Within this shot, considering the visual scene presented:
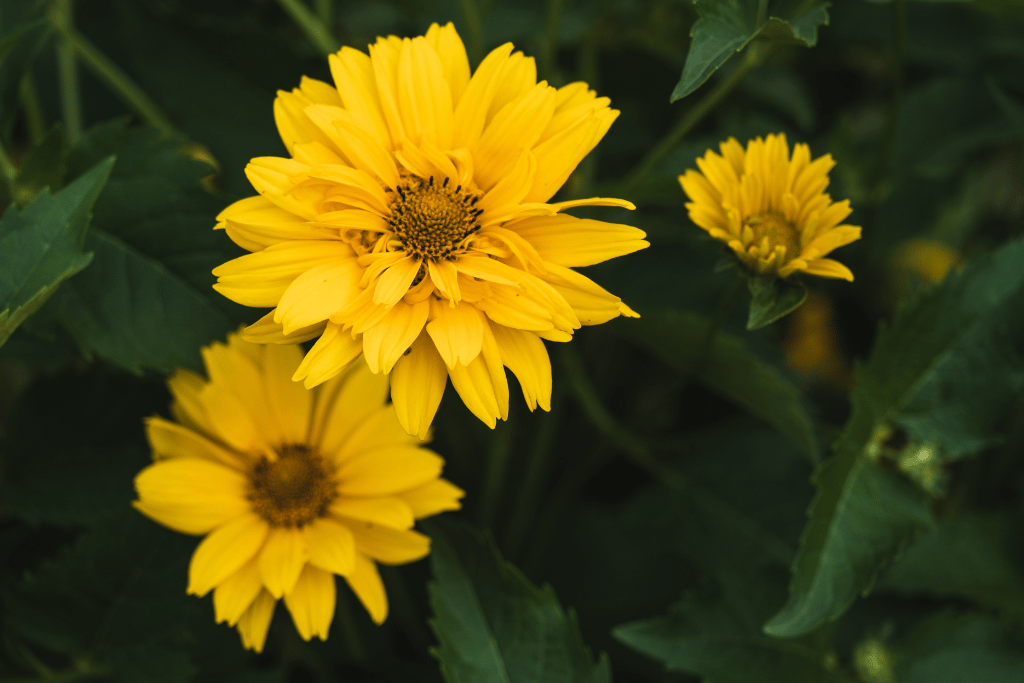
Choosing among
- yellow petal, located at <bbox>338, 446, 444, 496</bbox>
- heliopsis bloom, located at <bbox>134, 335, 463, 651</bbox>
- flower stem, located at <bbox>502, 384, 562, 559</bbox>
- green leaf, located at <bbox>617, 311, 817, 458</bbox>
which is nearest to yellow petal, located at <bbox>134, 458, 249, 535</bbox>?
heliopsis bloom, located at <bbox>134, 335, 463, 651</bbox>

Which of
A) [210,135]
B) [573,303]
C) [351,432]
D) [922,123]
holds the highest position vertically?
[922,123]

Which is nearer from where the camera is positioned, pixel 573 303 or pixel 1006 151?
pixel 573 303

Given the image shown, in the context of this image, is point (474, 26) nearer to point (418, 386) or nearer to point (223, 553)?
point (418, 386)

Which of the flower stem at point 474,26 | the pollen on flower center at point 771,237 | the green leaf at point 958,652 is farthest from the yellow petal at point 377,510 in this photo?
the green leaf at point 958,652

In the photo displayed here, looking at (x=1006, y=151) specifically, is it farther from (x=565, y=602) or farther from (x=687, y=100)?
(x=565, y=602)

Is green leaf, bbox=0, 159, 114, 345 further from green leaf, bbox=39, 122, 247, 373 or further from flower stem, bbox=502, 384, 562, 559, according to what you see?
flower stem, bbox=502, 384, 562, 559

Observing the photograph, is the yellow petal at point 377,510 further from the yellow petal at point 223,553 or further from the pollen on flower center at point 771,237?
the pollen on flower center at point 771,237

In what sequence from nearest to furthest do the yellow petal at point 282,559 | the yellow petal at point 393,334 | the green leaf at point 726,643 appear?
1. the yellow petal at point 393,334
2. the yellow petal at point 282,559
3. the green leaf at point 726,643

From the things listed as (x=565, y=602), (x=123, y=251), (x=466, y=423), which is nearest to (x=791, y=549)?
(x=565, y=602)
